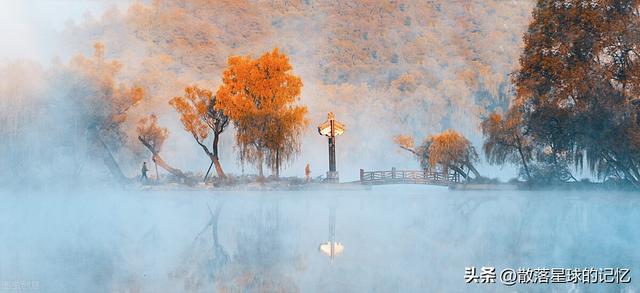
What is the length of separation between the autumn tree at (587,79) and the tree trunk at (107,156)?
15179 millimetres

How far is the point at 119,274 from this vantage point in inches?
360

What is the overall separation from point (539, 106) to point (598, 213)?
8635 mm

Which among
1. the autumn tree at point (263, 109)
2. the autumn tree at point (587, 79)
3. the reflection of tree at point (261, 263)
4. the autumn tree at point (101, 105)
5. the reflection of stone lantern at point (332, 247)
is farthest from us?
the autumn tree at point (263, 109)

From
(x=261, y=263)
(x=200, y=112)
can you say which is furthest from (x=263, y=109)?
(x=261, y=263)

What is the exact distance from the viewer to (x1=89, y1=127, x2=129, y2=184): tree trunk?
31.5 metres

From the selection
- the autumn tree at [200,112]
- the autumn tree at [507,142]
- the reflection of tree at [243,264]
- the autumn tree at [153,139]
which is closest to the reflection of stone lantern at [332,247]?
the reflection of tree at [243,264]

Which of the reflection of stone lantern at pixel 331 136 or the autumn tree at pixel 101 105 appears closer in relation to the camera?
the autumn tree at pixel 101 105

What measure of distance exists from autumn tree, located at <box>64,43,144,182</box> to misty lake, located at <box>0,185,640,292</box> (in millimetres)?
10135

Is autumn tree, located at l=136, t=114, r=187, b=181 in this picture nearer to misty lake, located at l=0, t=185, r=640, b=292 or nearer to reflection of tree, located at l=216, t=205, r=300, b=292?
misty lake, located at l=0, t=185, r=640, b=292

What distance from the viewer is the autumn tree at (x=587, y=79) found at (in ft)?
79.7

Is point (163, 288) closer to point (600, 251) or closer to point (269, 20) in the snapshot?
point (600, 251)

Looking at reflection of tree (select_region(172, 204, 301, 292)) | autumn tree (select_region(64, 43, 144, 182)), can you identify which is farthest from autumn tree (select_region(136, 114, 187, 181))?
reflection of tree (select_region(172, 204, 301, 292))

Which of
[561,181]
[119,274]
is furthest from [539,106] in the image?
[119,274]

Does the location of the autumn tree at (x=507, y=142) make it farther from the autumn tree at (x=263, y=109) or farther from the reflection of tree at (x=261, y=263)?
the reflection of tree at (x=261, y=263)
